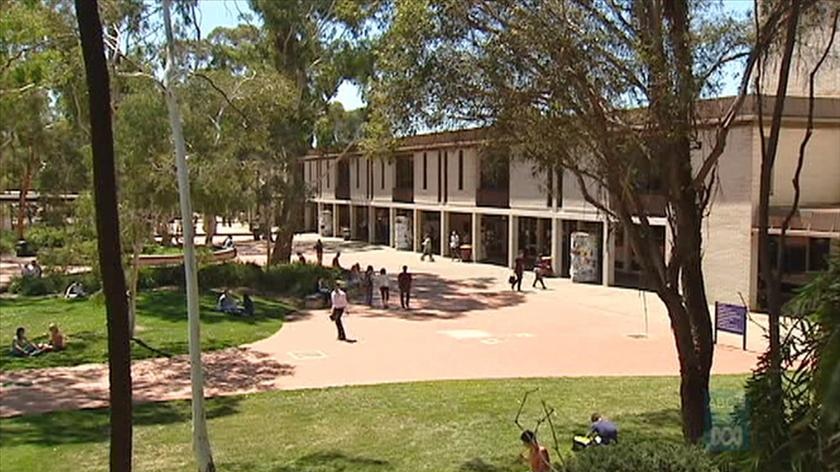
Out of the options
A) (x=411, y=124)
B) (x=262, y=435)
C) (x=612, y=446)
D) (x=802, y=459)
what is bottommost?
(x=262, y=435)

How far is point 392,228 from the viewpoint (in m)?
51.9

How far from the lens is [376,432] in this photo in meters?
13.6

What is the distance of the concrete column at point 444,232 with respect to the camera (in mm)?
45375

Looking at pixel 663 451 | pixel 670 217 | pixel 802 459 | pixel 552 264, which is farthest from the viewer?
pixel 552 264

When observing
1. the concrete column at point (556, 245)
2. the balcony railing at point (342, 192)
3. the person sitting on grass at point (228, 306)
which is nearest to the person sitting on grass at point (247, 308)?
the person sitting on grass at point (228, 306)

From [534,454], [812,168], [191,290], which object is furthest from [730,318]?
[191,290]

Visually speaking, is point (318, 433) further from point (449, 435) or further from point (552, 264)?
point (552, 264)

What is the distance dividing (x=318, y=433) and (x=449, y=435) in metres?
1.99

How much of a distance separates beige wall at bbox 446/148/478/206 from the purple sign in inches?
836

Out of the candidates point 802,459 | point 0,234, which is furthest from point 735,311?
point 0,234

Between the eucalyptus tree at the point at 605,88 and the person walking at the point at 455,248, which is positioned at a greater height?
the eucalyptus tree at the point at 605,88

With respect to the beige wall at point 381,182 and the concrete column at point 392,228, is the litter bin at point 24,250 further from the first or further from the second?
the concrete column at point 392,228

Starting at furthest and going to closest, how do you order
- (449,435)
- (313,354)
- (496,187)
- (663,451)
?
1. (496,187)
2. (313,354)
3. (449,435)
4. (663,451)

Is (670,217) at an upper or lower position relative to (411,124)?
lower
